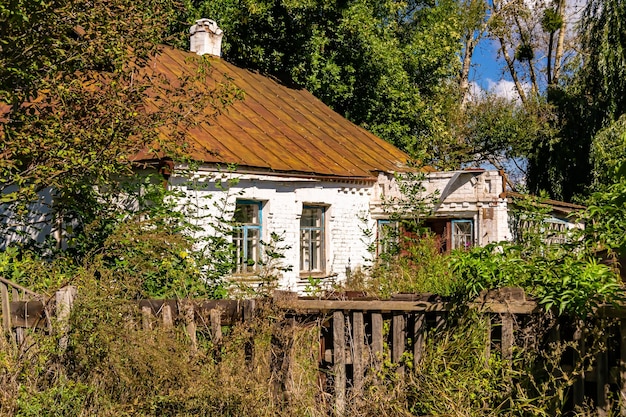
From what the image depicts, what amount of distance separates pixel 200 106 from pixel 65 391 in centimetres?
500

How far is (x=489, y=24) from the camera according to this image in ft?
108

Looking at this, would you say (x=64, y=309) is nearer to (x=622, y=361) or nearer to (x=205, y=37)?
(x=622, y=361)

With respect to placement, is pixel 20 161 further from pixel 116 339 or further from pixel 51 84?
pixel 116 339

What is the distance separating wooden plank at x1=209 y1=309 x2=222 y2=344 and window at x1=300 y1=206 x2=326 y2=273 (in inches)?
356

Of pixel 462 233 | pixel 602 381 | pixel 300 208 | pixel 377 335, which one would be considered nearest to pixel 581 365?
pixel 602 381

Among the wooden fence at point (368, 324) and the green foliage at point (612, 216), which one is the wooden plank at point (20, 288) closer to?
the wooden fence at point (368, 324)

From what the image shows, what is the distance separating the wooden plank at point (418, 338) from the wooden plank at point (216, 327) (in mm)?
1696

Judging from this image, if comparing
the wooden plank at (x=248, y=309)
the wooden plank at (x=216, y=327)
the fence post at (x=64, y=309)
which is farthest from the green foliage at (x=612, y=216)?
the fence post at (x=64, y=309)

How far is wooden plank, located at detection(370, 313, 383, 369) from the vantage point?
6.02 metres

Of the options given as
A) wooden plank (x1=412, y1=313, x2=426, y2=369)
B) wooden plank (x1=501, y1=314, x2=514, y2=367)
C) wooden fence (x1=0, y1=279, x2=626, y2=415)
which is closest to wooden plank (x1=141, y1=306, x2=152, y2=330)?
wooden fence (x1=0, y1=279, x2=626, y2=415)

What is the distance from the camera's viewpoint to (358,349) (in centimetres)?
608

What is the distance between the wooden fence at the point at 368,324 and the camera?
207 inches

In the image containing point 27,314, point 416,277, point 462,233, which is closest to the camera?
point 27,314

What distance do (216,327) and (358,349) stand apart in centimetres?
127
